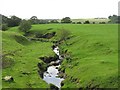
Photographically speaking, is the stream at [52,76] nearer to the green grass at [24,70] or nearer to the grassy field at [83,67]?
the grassy field at [83,67]

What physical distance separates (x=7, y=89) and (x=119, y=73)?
73.7ft

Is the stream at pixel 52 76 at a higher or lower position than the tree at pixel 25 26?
lower

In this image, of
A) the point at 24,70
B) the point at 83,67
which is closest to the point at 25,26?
the point at 24,70

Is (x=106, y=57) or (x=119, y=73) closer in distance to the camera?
(x=119, y=73)

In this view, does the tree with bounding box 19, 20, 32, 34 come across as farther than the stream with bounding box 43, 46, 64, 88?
Yes

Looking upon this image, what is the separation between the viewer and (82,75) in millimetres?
62656

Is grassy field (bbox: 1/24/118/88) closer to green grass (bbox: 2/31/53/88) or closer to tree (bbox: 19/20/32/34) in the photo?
green grass (bbox: 2/31/53/88)

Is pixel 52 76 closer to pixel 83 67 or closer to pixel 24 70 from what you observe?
pixel 24 70

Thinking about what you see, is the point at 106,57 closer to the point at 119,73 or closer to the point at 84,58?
the point at 84,58

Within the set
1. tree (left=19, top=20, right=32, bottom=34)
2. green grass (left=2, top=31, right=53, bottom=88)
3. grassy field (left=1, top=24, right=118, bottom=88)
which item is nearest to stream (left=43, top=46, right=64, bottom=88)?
grassy field (left=1, top=24, right=118, bottom=88)

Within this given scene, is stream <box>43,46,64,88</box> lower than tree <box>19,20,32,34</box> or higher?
lower

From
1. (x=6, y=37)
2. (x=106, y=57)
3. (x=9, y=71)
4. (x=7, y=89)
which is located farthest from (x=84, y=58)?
(x=6, y=37)

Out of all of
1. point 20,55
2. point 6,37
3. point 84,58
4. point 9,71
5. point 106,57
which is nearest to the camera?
point 9,71

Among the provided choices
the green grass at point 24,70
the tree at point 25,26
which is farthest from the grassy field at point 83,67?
the tree at point 25,26
